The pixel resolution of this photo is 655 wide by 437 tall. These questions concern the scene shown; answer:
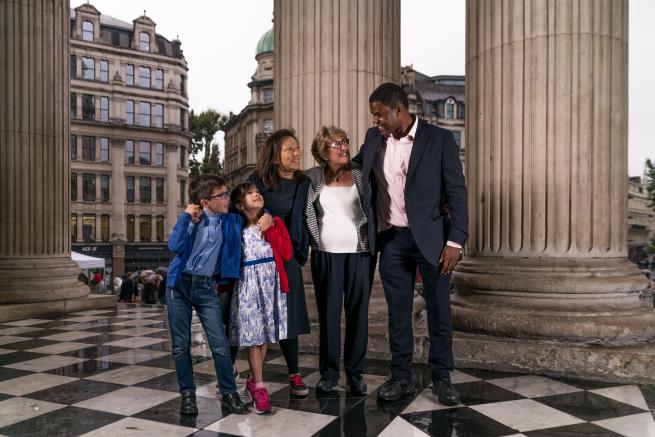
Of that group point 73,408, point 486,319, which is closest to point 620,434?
point 486,319

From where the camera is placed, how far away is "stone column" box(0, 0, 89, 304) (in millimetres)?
8750

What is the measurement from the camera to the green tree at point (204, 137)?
5588 cm

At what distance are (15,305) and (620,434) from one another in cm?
808

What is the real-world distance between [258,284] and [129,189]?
4724 cm

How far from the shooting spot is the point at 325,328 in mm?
3873

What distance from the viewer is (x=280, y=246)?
362 centimetres

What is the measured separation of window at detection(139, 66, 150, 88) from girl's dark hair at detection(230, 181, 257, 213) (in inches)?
1912

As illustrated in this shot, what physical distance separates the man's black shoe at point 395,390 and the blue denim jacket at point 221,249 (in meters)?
1.16

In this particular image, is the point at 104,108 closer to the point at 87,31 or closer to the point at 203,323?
the point at 87,31

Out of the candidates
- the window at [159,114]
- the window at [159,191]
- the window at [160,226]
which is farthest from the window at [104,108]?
the window at [160,226]

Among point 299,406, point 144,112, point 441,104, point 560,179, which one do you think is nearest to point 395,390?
point 299,406

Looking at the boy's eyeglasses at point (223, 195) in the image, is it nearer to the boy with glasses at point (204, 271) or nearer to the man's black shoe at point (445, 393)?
the boy with glasses at point (204, 271)

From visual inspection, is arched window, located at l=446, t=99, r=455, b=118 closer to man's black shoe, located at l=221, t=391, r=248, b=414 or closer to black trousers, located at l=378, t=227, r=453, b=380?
black trousers, located at l=378, t=227, r=453, b=380

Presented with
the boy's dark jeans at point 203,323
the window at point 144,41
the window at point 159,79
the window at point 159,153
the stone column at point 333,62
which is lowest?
the boy's dark jeans at point 203,323
